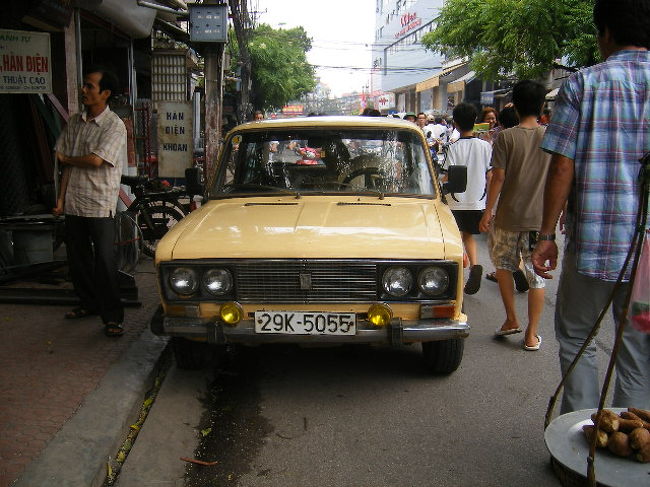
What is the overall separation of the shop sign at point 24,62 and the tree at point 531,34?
1283 cm

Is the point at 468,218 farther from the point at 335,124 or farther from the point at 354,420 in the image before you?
the point at 354,420

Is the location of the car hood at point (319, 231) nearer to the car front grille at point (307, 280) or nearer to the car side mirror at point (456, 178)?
the car front grille at point (307, 280)

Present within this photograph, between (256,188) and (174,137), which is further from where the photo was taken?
(174,137)

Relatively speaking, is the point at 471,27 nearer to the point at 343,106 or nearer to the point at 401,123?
the point at 401,123

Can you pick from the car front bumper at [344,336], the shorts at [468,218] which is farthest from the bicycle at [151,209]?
the car front bumper at [344,336]

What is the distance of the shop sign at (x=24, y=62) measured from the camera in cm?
657

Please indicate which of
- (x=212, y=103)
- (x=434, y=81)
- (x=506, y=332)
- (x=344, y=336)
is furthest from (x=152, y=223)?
(x=434, y=81)

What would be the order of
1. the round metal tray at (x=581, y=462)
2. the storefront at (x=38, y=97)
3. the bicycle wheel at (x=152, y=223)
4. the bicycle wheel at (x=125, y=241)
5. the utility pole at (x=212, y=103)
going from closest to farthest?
the round metal tray at (x=581, y=462)
the bicycle wheel at (x=125, y=241)
the storefront at (x=38, y=97)
the bicycle wheel at (x=152, y=223)
the utility pole at (x=212, y=103)

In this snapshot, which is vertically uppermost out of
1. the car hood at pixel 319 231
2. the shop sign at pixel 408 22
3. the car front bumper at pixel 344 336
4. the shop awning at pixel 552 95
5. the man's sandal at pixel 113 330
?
the shop sign at pixel 408 22

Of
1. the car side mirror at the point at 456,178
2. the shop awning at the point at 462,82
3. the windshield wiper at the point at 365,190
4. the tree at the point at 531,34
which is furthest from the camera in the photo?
the shop awning at the point at 462,82

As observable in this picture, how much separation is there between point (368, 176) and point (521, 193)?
1.12 m

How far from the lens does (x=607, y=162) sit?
2461 mm

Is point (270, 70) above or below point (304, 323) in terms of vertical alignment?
above

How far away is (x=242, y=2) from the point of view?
15.5 metres
